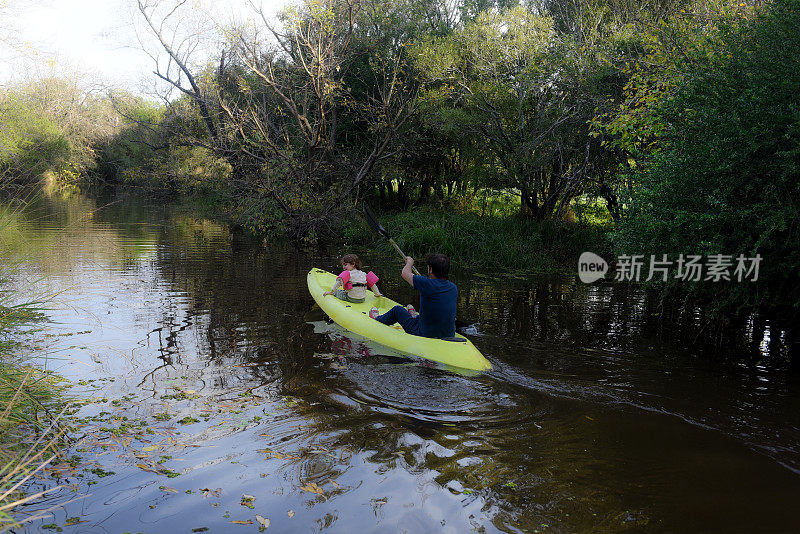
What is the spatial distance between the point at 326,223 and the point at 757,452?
12.5 metres

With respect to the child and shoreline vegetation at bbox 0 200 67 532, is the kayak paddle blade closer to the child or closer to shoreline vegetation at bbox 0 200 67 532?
the child

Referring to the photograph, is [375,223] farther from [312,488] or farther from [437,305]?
[312,488]

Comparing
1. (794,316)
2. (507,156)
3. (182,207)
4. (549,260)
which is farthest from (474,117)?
(182,207)

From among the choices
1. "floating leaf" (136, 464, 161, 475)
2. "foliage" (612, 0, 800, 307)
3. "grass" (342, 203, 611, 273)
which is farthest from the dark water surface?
"grass" (342, 203, 611, 273)

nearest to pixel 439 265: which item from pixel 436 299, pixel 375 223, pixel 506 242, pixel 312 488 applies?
pixel 436 299

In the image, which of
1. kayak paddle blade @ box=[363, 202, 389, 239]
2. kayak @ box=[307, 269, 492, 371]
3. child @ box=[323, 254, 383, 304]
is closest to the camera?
kayak @ box=[307, 269, 492, 371]

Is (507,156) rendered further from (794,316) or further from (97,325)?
(97,325)

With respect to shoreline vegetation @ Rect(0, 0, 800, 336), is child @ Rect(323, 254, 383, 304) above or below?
below

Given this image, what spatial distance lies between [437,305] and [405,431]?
2113mm

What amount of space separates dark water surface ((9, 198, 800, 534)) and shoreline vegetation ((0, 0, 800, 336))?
1.82 meters

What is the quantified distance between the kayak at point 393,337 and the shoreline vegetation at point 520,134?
285 centimetres

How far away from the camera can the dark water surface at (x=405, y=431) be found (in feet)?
11.2

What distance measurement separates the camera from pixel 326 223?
15.6 m

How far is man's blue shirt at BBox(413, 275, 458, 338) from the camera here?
6.37 metres
